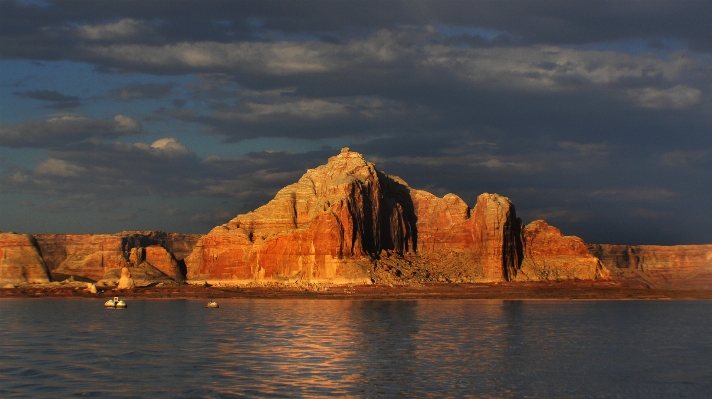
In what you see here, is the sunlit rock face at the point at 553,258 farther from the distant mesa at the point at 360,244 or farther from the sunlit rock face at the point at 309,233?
the sunlit rock face at the point at 309,233

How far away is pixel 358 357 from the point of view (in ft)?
175

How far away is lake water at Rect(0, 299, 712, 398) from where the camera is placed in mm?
41062

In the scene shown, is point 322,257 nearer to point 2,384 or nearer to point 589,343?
point 589,343

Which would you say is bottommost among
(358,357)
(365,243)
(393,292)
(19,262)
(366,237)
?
(358,357)

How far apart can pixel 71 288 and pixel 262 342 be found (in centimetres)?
13412

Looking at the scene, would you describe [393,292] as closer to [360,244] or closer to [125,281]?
[360,244]

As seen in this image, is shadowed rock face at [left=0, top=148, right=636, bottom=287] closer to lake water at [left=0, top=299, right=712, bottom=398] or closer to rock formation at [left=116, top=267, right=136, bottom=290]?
rock formation at [left=116, top=267, right=136, bottom=290]

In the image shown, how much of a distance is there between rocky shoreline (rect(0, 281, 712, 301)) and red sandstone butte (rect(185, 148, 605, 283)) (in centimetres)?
544

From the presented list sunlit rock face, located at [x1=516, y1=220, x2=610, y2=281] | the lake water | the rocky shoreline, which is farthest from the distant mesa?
the lake water

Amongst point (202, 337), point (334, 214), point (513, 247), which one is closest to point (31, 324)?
point (202, 337)

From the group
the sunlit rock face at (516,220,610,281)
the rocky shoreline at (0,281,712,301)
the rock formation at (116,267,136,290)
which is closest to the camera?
the rocky shoreline at (0,281,712,301)

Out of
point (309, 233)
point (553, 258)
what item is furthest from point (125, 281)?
point (553, 258)

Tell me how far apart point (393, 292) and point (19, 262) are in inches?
3959

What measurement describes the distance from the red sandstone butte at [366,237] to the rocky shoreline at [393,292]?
5445mm
